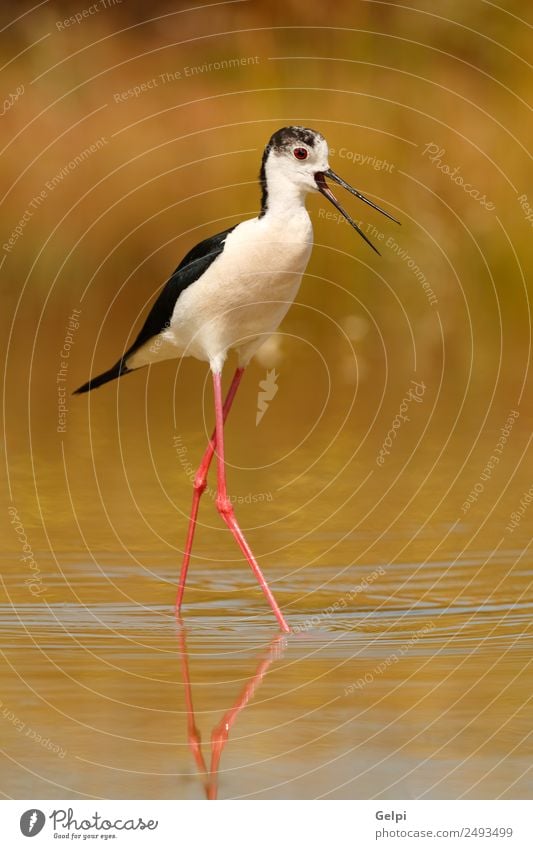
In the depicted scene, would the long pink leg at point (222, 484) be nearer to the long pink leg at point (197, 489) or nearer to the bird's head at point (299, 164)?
the long pink leg at point (197, 489)

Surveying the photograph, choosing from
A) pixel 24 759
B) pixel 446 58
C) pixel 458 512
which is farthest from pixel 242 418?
pixel 24 759

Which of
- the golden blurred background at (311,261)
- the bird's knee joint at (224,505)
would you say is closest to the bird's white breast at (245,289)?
the bird's knee joint at (224,505)

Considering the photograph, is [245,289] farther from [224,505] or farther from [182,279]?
[224,505]

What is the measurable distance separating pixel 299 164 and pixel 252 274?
0.50m

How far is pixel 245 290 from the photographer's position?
748 centimetres

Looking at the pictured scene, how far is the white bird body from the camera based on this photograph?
7352mm

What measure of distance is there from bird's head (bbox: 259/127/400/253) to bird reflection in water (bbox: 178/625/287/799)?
1813 mm

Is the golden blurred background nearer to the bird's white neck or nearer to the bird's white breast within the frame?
the bird's white breast

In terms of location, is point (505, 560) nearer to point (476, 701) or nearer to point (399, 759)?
point (476, 701)

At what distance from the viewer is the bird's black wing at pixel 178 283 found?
7672 millimetres

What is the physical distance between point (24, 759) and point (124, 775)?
0.34 metres

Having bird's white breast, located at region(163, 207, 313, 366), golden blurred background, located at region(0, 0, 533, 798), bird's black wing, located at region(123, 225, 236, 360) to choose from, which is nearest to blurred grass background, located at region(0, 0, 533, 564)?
golden blurred background, located at region(0, 0, 533, 798)

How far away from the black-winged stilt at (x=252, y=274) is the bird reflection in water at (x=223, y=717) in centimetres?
42

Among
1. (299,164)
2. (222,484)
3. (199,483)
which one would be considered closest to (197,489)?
(199,483)
